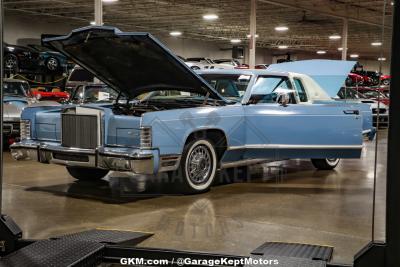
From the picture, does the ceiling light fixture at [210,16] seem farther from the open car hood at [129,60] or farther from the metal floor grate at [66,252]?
the metal floor grate at [66,252]

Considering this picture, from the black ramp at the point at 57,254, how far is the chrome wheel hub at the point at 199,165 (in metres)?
2.89

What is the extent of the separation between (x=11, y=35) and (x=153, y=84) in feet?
69.6

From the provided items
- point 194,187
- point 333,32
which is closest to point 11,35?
point 333,32

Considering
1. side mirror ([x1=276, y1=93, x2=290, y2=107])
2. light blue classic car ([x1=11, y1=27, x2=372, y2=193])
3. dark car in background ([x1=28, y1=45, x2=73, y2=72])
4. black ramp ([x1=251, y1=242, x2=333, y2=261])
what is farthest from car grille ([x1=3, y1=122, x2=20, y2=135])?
dark car in background ([x1=28, y1=45, x2=73, y2=72])

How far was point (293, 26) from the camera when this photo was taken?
89.7 ft

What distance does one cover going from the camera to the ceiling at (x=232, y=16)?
21.2 metres

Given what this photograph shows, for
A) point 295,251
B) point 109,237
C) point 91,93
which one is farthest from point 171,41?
point 295,251

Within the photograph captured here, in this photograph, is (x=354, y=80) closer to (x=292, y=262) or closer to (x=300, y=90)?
(x=300, y=90)

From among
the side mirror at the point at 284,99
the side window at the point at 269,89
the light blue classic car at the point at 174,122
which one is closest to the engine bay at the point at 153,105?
the light blue classic car at the point at 174,122

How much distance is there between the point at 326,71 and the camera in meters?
9.16

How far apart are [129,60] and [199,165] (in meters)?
1.56

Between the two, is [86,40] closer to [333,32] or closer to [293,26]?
[293,26]

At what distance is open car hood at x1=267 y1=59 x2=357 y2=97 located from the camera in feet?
29.7

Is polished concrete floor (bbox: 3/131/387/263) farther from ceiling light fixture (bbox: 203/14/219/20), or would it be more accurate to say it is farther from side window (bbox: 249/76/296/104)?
ceiling light fixture (bbox: 203/14/219/20)
